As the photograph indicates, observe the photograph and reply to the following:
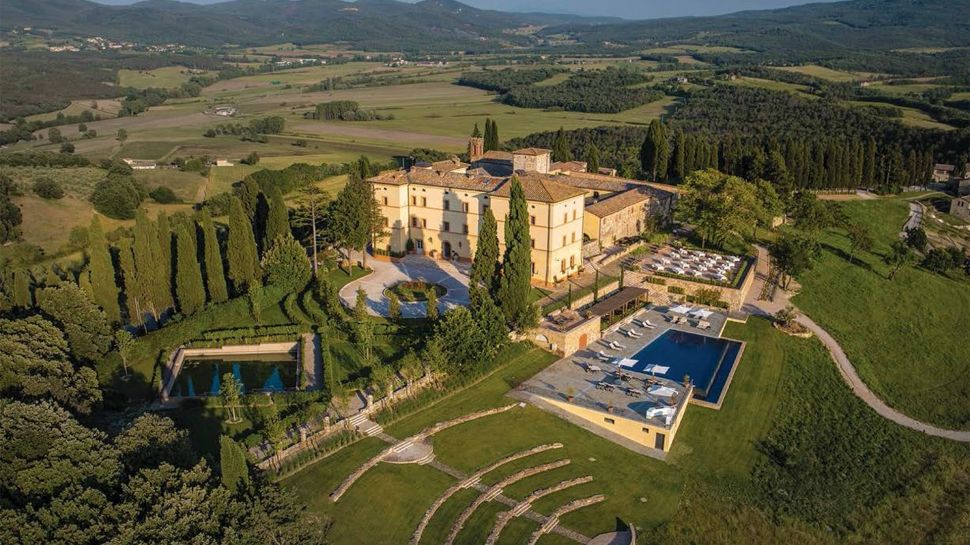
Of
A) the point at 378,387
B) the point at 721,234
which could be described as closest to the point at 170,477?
the point at 378,387

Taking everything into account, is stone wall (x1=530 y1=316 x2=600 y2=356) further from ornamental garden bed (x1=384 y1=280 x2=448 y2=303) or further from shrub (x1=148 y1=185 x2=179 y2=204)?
shrub (x1=148 y1=185 x2=179 y2=204)

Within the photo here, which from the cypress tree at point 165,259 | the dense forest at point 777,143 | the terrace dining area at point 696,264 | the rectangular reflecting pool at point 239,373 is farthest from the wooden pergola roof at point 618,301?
the dense forest at point 777,143

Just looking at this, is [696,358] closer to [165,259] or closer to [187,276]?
[187,276]

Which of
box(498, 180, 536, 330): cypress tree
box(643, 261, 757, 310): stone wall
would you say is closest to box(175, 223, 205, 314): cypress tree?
box(498, 180, 536, 330): cypress tree

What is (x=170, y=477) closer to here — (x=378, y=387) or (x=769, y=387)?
(x=378, y=387)

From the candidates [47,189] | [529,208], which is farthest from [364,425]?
[47,189]

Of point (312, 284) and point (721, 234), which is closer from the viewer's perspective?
point (312, 284)

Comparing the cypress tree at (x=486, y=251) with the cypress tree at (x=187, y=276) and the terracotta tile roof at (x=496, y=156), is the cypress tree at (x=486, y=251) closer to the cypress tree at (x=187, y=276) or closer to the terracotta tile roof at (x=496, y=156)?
the cypress tree at (x=187, y=276)
